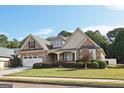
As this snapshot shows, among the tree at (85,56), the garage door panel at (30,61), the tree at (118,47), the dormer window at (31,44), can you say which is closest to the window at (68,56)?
the tree at (85,56)

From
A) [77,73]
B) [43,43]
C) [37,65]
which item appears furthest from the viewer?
[43,43]

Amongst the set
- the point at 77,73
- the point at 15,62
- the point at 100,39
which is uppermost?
the point at 100,39

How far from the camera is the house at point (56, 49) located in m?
24.7

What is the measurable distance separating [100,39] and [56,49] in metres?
7.13

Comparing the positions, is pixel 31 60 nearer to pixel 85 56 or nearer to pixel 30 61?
pixel 30 61

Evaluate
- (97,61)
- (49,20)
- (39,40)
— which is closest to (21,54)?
(39,40)

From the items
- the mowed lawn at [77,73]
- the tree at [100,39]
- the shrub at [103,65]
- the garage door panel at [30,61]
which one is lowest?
the mowed lawn at [77,73]

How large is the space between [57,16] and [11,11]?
2.71 m

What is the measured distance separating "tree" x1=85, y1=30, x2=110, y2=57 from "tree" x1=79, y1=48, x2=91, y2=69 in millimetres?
2465

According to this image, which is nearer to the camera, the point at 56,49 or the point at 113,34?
the point at 113,34

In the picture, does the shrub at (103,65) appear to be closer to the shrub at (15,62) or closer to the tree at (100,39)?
the tree at (100,39)

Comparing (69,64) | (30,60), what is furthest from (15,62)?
(69,64)

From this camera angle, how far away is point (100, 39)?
21.3 m

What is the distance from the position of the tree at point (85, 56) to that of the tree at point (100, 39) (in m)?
2.47
